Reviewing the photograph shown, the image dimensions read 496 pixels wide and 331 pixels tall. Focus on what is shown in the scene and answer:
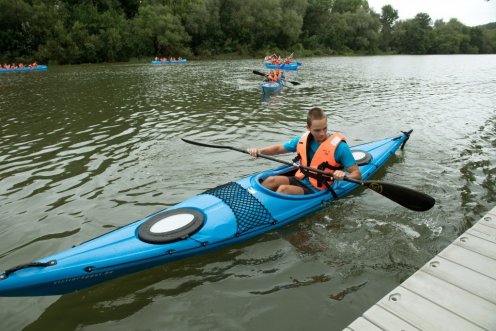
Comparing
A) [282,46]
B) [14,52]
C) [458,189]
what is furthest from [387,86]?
[282,46]

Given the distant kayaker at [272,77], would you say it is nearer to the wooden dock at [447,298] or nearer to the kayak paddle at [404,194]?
the kayak paddle at [404,194]

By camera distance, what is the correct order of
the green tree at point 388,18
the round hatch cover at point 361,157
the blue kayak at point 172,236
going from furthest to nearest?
1. the green tree at point 388,18
2. the round hatch cover at point 361,157
3. the blue kayak at point 172,236

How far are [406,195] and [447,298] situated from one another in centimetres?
159

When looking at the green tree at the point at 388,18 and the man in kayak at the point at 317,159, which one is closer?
the man in kayak at the point at 317,159

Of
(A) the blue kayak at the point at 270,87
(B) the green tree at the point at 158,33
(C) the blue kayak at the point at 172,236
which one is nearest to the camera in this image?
(C) the blue kayak at the point at 172,236

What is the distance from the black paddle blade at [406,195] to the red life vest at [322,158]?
0.51 meters

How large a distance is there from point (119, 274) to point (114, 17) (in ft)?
156

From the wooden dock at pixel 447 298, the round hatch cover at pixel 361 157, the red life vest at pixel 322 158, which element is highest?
the red life vest at pixel 322 158

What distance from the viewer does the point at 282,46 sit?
56219 mm

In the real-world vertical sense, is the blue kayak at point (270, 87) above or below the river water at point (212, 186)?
above

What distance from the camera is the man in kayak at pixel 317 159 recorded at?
419 cm

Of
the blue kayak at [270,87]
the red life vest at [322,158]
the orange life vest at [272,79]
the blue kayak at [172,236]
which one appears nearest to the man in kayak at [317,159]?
the red life vest at [322,158]

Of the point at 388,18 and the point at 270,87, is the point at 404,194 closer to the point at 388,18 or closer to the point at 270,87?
the point at 270,87

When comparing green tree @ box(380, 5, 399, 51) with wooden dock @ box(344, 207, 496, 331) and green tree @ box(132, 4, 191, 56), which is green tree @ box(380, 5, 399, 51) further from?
wooden dock @ box(344, 207, 496, 331)
